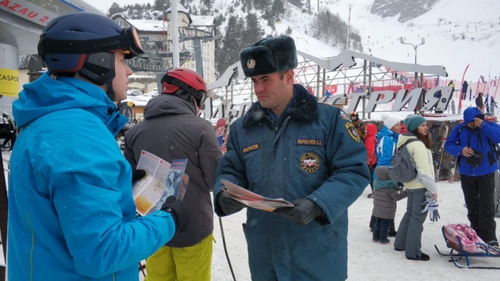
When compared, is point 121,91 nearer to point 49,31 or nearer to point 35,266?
point 49,31

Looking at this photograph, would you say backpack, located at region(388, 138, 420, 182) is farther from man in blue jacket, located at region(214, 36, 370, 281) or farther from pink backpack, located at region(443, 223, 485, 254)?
man in blue jacket, located at region(214, 36, 370, 281)

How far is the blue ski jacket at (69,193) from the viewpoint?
3.60 ft

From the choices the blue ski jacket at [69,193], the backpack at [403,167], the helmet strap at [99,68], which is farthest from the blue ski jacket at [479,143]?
the helmet strap at [99,68]

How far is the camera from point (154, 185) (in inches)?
69.1

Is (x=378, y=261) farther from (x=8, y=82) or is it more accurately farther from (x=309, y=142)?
(x=8, y=82)

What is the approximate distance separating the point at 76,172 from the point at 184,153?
147 centimetres

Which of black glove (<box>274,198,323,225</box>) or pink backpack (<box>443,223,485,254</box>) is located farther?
pink backpack (<box>443,223,485,254</box>)

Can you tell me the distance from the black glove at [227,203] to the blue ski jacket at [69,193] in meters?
0.56

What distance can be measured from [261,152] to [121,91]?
86 cm

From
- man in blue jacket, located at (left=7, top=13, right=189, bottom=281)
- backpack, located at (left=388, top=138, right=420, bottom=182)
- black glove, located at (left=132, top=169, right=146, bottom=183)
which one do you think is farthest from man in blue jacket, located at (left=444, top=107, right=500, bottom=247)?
man in blue jacket, located at (left=7, top=13, right=189, bottom=281)

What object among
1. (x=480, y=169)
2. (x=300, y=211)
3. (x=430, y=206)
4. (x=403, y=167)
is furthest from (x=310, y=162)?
(x=480, y=169)

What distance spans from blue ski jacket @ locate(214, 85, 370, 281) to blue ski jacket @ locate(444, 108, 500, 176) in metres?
3.95

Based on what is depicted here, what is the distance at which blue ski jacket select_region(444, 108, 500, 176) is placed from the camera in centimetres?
490

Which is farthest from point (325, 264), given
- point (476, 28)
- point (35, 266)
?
point (476, 28)
